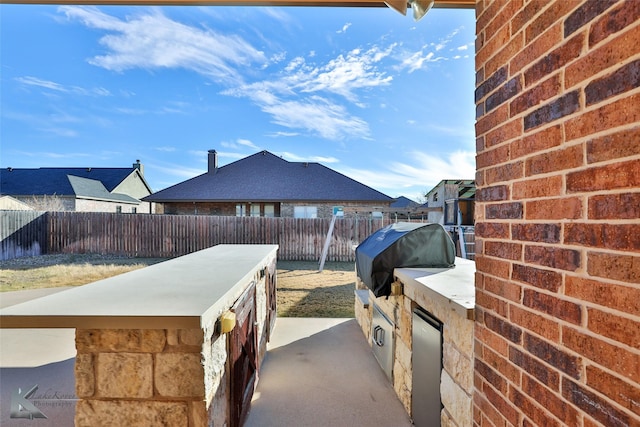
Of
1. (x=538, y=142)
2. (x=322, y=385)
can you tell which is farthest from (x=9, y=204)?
(x=538, y=142)

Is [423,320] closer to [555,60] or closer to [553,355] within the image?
[553,355]

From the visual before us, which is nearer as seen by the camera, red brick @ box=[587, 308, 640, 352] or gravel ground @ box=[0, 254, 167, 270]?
red brick @ box=[587, 308, 640, 352]

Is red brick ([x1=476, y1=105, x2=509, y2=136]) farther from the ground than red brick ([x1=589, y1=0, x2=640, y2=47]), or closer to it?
closer to it

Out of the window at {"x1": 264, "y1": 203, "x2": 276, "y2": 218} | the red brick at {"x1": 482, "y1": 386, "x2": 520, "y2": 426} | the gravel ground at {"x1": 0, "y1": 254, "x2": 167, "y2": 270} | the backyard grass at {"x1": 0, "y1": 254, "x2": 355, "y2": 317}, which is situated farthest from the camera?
the window at {"x1": 264, "y1": 203, "x2": 276, "y2": 218}

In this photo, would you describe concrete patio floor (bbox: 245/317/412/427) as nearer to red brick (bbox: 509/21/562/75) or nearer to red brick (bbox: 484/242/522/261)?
red brick (bbox: 484/242/522/261)

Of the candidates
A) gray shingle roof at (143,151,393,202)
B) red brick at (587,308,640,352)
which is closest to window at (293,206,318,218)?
gray shingle roof at (143,151,393,202)

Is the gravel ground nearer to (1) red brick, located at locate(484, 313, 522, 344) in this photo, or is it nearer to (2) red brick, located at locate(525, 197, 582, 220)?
→ (1) red brick, located at locate(484, 313, 522, 344)

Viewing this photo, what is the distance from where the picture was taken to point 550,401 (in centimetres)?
105

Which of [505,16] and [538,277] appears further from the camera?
[505,16]

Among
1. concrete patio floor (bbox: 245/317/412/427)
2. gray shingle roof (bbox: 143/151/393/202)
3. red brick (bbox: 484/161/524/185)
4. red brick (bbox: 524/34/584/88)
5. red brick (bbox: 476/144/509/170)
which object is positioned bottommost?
concrete patio floor (bbox: 245/317/412/427)

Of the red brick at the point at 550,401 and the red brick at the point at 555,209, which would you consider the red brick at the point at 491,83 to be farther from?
the red brick at the point at 550,401

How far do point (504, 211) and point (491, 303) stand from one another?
48 cm

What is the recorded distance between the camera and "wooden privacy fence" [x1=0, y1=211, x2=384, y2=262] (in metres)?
13.1

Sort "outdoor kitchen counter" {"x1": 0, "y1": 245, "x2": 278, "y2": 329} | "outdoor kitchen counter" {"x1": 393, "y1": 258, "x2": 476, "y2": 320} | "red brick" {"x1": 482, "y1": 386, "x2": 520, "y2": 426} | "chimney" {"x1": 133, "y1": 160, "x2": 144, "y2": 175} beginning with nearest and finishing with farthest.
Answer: "red brick" {"x1": 482, "y1": 386, "x2": 520, "y2": 426} → "outdoor kitchen counter" {"x1": 0, "y1": 245, "x2": 278, "y2": 329} → "outdoor kitchen counter" {"x1": 393, "y1": 258, "x2": 476, "y2": 320} → "chimney" {"x1": 133, "y1": 160, "x2": 144, "y2": 175}
